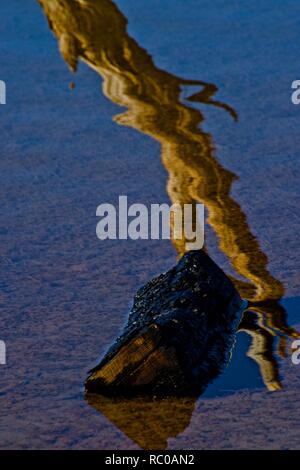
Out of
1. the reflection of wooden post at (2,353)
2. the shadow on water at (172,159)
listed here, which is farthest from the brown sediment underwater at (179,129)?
the reflection of wooden post at (2,353)

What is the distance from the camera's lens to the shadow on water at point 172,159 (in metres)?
3.07

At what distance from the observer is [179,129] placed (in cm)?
523

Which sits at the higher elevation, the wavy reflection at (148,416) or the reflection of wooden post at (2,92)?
the reflection of wooden post at (2,92)

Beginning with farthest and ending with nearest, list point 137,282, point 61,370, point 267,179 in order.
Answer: point 267,179
point 137,282
point 61,370

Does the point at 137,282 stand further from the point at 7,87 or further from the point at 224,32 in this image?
the point at 224,32

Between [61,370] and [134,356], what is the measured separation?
303 mm

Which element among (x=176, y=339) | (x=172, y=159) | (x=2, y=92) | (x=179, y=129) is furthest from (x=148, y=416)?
(x=2, y=92)

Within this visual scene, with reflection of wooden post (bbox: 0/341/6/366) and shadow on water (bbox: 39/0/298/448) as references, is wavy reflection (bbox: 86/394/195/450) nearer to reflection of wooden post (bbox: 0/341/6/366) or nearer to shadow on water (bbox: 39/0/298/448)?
shadow on water (bbox: 39/0/298/448)

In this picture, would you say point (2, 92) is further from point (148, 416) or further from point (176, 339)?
point (148, 416)

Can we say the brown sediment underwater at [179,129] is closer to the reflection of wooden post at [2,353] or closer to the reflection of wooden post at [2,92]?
the reflection of wooden post at [2,92]

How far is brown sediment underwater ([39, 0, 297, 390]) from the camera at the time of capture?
360cm

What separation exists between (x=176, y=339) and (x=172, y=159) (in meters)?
1.91

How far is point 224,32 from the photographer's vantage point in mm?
6500
